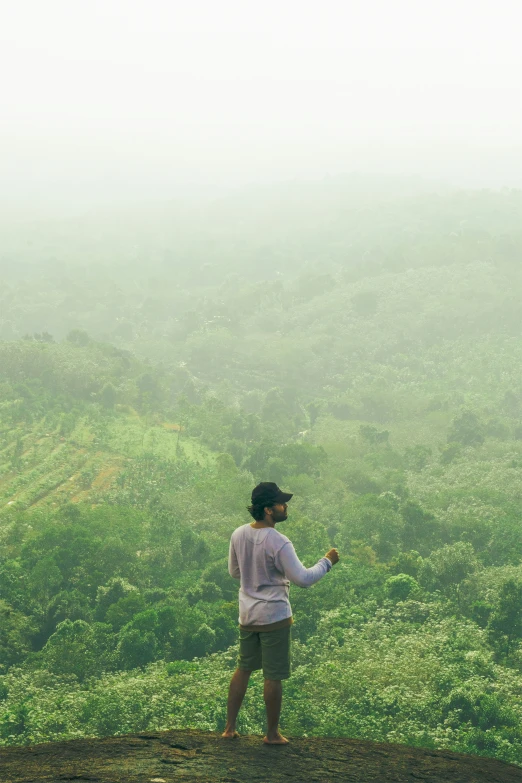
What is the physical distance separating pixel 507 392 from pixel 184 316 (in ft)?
160

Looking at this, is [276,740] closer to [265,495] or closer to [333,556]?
[333,556]

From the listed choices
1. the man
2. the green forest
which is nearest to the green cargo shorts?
the man

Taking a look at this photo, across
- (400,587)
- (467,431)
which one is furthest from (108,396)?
(400,587)

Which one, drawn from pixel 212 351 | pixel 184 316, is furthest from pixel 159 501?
pixel 184 316

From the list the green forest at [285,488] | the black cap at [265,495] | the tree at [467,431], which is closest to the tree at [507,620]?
the green forest at [285,488]

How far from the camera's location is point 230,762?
21.6 feet

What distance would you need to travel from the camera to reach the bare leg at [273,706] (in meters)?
6.98

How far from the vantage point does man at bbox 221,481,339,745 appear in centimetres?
704

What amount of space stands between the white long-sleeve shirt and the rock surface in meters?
1.13

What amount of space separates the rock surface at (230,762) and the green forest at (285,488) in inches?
448

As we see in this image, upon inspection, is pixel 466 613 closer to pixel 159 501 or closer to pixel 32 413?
pixel 159 501

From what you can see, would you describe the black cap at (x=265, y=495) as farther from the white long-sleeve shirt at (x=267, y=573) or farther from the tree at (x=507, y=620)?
the tree at (x=507, y=620)

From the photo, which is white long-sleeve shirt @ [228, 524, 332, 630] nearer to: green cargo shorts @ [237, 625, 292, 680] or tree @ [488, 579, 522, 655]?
green cargo shorts @ [237, 625, 292, 680]

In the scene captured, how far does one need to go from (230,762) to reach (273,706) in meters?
0.62
